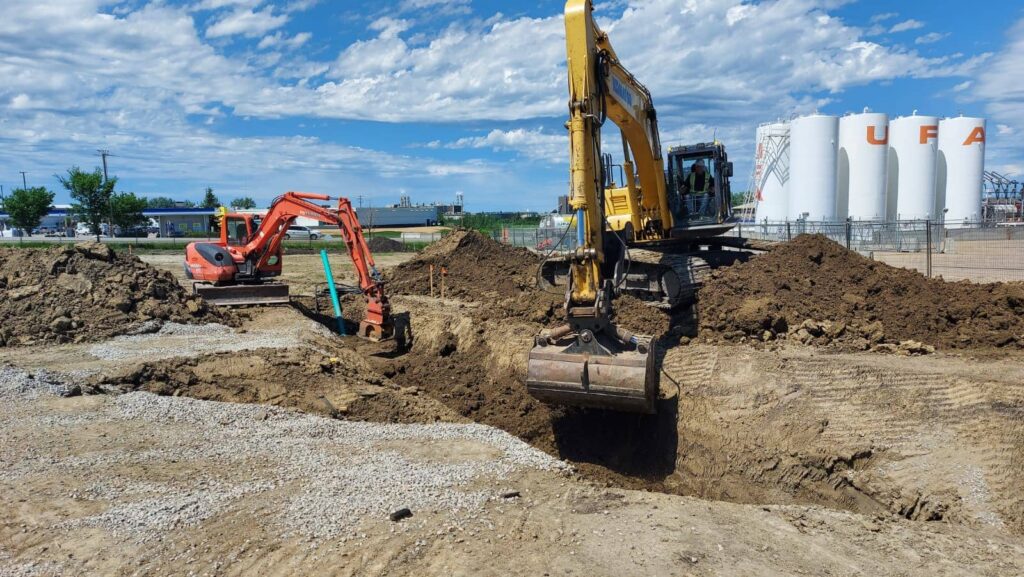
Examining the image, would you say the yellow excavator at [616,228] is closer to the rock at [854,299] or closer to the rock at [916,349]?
the rock at [854,299]

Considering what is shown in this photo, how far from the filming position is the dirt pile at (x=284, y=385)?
28.5 feet

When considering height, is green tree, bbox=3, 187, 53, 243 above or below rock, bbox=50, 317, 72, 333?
above

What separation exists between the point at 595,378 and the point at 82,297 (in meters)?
10.0

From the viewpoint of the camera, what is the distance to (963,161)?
130 ft

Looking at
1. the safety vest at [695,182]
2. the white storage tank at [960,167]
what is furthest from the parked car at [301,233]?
the safety vest at [695,182]

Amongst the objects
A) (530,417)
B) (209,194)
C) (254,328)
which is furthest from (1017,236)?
(209,194)

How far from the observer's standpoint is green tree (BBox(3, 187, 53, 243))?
5581 centimetres

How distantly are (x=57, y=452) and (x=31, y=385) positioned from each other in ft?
Result: 7.92

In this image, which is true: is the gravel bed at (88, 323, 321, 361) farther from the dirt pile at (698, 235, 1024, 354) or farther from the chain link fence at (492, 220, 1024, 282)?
the chain link fence at (492, 220, 1024, 282)

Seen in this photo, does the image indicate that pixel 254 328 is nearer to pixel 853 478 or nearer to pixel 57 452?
pixel 57 452

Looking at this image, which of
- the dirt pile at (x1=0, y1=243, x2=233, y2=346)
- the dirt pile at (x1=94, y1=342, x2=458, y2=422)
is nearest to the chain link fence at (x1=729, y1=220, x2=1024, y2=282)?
the dirt pile at (x1=94, y1=342, x2=458, y2=422)

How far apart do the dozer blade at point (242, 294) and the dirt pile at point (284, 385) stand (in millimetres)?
4872

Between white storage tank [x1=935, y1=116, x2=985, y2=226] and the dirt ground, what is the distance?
37.0 m

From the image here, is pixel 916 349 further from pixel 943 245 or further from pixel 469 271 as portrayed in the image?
pixel 943 245
